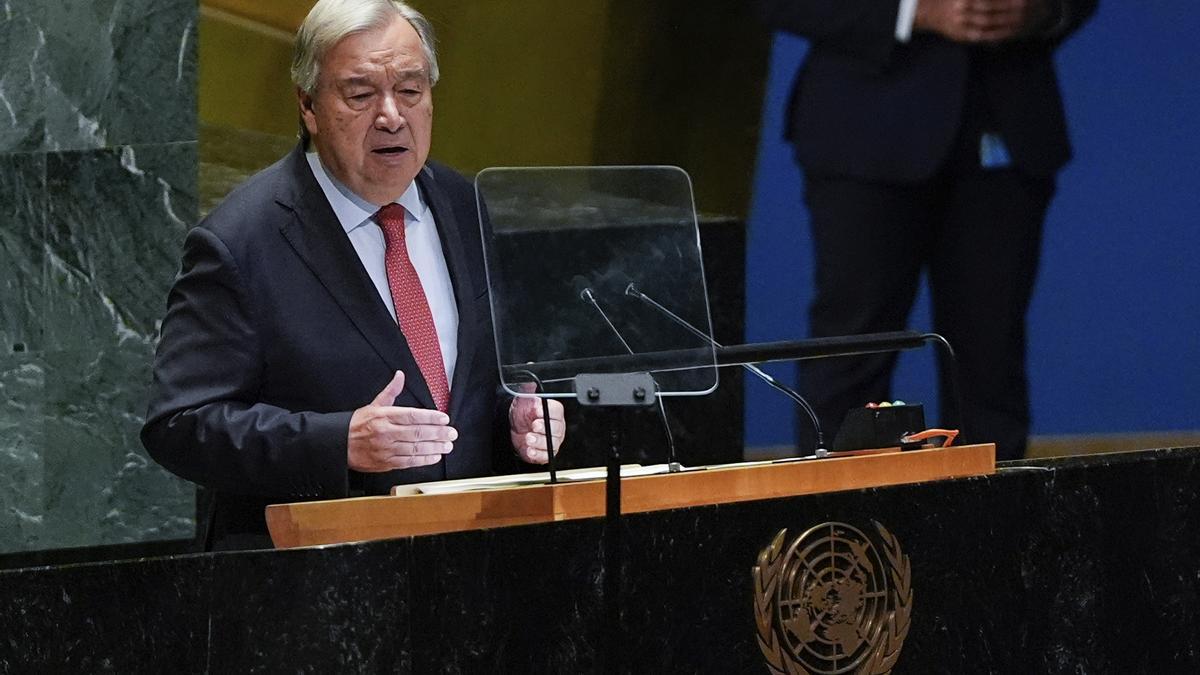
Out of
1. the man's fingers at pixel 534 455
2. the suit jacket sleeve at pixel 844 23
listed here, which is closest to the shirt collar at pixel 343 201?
the man's fingers at pixel 534 455

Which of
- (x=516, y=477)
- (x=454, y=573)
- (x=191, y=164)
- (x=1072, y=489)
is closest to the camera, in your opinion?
(x=454, y=573)

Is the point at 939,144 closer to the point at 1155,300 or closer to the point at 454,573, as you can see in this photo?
the point at 1155,300

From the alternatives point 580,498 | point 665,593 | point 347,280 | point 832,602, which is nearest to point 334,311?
point 347,280

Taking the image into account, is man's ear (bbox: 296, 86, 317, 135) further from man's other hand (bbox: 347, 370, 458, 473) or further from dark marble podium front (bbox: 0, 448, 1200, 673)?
dark marble podium front (bbox: 0, 448, 1200, 673)

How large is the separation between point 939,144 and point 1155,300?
0.71 meters

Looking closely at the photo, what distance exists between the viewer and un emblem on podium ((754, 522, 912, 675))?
2367 mm

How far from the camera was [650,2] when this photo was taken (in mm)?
4875

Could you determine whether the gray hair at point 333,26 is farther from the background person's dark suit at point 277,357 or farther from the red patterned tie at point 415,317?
the red patterned tie at point 415,317

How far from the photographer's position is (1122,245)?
480cm

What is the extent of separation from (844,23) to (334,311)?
2411 mm

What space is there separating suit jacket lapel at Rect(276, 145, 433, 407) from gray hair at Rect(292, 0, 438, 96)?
214mm

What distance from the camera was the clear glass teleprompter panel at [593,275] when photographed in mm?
2406

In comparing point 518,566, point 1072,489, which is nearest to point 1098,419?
point 1072,489

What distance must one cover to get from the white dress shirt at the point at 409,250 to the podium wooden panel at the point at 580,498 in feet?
1.86
